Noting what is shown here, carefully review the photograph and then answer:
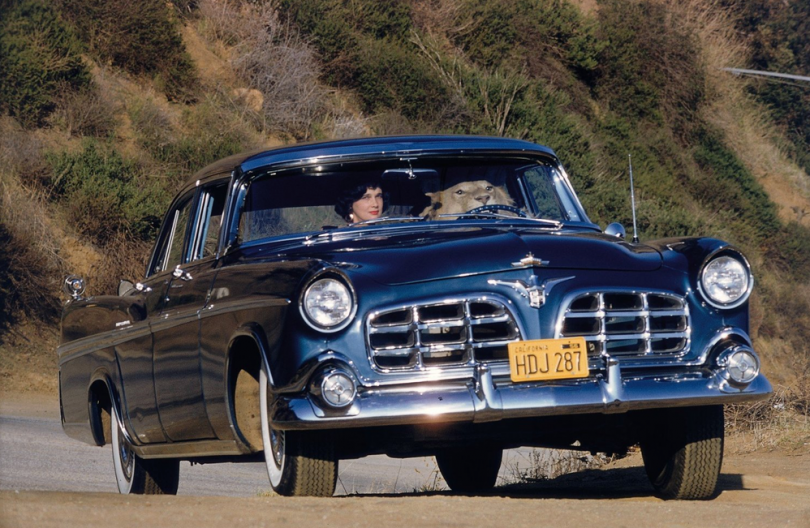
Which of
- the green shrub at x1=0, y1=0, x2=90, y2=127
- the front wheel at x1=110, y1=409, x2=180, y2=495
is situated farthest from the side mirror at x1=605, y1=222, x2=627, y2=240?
the green shrub at x1=0, y1=0, x2=90, y2=127

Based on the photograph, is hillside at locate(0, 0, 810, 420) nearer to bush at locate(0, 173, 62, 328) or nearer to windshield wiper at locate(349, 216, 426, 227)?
bush at locate(0, 173, 62, 328)

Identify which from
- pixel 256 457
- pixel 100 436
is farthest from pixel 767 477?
pixel 100 436

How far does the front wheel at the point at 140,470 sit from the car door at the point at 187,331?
1.00m

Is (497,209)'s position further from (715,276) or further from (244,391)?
(244,391)

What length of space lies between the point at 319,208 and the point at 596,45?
102 ft

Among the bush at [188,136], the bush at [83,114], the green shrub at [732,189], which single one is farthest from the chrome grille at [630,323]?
the green shrub at [732,189]

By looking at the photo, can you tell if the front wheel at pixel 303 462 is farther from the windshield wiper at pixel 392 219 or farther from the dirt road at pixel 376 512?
the windshield wiper at pixel 392 219

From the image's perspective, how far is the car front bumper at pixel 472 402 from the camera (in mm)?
4836

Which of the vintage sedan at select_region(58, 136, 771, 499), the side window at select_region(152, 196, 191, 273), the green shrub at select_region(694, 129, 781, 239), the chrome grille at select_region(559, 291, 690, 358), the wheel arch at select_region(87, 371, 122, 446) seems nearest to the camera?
the vintage sedan at select_region(58, 136, 771, 499)

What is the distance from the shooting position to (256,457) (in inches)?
226

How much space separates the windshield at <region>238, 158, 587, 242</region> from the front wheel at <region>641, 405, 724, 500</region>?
1.25 meters

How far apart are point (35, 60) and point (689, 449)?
1957 cm

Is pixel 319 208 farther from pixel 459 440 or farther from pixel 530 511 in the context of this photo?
pixel 530 511

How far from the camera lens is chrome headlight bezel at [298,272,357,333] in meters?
4.91
